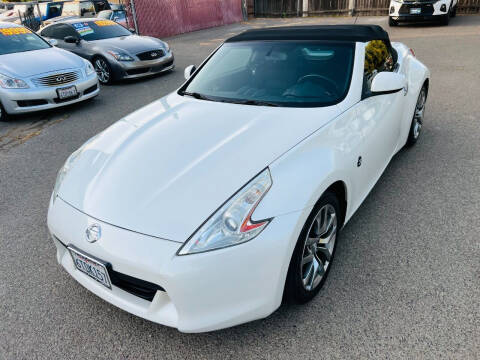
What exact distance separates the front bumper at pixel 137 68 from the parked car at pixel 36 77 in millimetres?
1396

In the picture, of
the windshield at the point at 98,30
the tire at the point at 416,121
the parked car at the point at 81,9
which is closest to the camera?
the tire at the point at 416,121

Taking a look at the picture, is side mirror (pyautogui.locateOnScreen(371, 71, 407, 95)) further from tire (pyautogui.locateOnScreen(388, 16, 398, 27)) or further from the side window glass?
tire (pyautogui.locateOnScreen(388, 16, 398, 27))

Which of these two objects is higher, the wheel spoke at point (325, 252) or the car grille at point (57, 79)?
the car grille at point (57, 79)

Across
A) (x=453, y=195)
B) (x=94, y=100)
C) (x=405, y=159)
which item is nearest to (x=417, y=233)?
(x=453, y=195)

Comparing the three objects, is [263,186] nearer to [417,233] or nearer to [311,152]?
[311,152]

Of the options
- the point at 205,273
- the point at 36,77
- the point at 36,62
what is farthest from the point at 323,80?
the point at 36,62

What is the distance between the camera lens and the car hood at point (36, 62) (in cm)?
610

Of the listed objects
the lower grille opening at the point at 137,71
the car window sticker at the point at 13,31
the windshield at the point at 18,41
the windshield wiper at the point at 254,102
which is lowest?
the lower grille opening at the point at 137,71

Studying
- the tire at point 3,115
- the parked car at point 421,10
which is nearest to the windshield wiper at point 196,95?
the tire at point 3,115

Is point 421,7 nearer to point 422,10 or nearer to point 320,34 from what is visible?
point 422,10

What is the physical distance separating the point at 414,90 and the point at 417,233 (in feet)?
5.69

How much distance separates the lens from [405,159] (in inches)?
165

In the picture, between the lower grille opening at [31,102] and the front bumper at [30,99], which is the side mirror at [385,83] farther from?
the lower grille opening at [31,102]

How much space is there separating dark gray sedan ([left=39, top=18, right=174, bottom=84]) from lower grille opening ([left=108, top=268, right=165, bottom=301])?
7134mm
